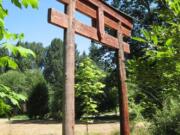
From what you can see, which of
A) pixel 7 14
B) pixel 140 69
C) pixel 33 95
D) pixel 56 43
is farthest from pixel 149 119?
pixel 56 43

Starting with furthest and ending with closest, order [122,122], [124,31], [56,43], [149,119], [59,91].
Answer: [56,43], [59,91], [149,119], [124,31], [122,122]

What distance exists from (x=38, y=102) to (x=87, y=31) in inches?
1535

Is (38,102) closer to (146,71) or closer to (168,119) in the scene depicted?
(168,119)

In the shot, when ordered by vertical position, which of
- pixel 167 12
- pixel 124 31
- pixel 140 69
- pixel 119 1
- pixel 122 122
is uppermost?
pixel 119 1

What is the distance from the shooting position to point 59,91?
137 ft

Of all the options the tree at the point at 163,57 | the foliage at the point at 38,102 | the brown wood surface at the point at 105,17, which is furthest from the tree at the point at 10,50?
the foliage at the point at 38,102

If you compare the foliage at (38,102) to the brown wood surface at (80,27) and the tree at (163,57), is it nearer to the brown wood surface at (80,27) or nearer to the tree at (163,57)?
the brown wood surface at (80,27)

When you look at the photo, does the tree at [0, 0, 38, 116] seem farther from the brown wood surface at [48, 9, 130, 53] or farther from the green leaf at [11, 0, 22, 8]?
the brown wood surface at [48, 9, 130, 53]

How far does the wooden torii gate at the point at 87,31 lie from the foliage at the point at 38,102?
37082 millimetres

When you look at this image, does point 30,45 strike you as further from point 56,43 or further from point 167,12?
point 167,12

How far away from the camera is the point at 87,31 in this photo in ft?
22.8

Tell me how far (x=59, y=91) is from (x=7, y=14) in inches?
1558

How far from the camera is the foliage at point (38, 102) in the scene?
45281mm

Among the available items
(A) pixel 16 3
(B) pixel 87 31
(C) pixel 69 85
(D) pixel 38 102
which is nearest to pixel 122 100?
(B) pixel 87 31
